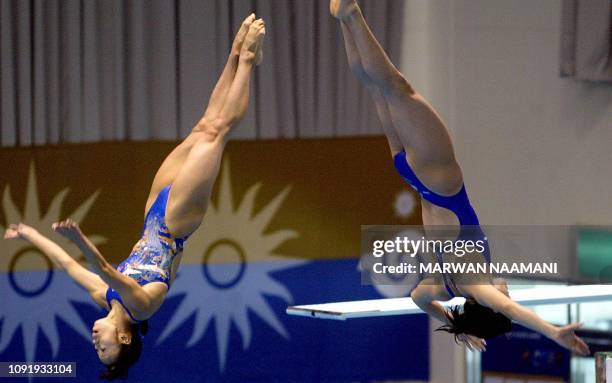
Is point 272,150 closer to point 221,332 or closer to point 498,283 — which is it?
point 221,332

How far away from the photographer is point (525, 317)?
446cm

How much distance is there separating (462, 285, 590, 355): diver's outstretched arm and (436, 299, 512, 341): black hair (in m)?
0.19

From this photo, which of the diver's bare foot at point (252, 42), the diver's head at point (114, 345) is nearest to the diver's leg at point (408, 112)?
the diver's bare foot at point (252, 42)

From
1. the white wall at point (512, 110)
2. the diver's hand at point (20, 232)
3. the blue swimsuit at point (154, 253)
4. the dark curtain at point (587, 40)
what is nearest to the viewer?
the diver's hand at point (20, 232)

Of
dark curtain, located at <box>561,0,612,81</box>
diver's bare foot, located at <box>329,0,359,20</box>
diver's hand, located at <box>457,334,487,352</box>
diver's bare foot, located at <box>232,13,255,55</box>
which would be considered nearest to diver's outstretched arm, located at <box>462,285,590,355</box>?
diver's hand, located at <box>457,334,487,352</box>

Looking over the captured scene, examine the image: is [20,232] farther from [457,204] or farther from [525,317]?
[525,317]

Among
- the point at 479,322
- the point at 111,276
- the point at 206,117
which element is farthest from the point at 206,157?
the point at 479,322

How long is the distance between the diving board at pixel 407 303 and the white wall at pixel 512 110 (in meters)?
2.52

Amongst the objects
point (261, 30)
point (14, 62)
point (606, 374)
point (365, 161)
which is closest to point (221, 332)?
point (365, 161)

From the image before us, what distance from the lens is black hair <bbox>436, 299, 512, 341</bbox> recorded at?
5.00 meters

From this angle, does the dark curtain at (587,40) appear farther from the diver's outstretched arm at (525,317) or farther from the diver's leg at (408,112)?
the diver's outstretched arm at (525,317)

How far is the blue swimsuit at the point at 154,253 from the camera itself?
523 cm

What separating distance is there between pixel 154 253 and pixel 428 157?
1549 millimetres

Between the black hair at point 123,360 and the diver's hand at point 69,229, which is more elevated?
the diver's hand at point 69,229
